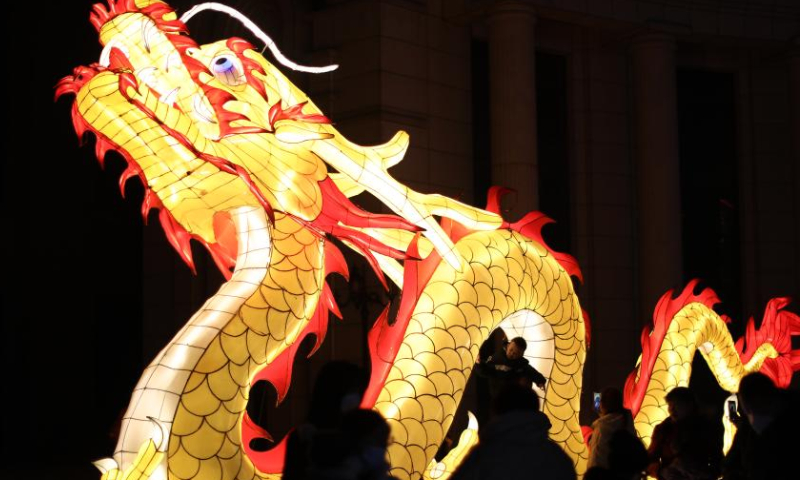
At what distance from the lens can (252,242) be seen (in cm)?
584

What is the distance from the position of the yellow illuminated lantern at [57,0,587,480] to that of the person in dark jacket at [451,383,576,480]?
1.82m

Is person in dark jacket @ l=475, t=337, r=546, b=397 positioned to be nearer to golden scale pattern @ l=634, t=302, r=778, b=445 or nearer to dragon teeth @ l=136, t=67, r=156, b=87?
golden scale pattern @ l=634, t=302, r=778, b=445

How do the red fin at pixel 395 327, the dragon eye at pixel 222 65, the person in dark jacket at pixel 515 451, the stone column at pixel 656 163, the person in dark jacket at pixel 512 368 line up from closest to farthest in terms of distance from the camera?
the person in dark jacket at pixel 515 451
the dragon eye at pixel 222 65
the red fin at pixel 395 327
the person in dark jacket at pixel 512 368
the stone column at pixel 656 163

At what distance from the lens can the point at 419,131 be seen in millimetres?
14141

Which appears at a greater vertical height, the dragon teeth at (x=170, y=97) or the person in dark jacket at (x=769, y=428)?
the dragon teeth at (x=170, y=97)

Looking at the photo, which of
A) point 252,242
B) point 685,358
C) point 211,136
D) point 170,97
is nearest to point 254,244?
point 252,242

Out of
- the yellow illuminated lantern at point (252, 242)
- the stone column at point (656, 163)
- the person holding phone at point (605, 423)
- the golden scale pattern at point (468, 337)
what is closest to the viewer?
Answer: the yellow illuminated lantern at point (252, 242)

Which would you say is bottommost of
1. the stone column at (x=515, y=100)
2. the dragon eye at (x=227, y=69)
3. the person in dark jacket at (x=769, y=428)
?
the person in dark jacket at (x=769, y=428)

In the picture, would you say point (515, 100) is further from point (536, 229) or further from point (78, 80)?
point (78, 80)

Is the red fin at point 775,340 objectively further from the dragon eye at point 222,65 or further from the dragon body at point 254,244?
the dragon eye at point 222,65

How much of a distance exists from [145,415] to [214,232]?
1.22 meters

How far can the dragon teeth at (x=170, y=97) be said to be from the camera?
18.7ft

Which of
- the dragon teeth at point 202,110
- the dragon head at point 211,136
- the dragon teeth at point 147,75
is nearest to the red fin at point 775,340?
the dragon head at point 211,136

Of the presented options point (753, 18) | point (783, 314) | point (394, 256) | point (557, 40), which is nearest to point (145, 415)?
point (394, 256)
